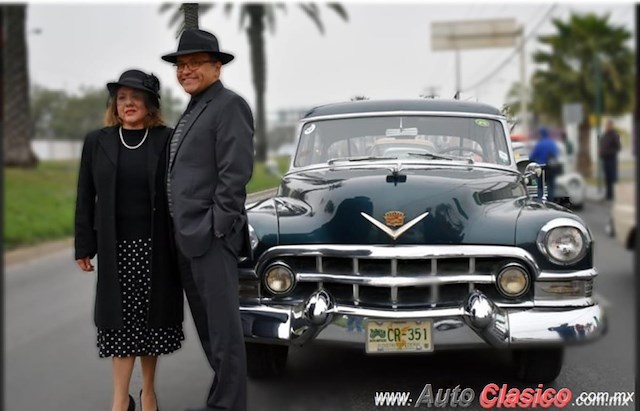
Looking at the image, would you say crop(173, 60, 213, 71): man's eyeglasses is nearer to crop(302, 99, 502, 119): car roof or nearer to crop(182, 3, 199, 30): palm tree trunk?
crop(182, 3, 199, 30): palm tree trunk

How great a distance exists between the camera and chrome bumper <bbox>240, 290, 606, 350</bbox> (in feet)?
11.2

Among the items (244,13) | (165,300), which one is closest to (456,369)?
(165,300)

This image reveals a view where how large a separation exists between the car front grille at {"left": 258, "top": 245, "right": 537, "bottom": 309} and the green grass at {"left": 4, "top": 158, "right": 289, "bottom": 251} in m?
8.96

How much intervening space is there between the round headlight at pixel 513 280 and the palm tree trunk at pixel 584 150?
18170mm

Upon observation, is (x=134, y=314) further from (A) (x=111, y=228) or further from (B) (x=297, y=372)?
(B) (x=297, y=372)

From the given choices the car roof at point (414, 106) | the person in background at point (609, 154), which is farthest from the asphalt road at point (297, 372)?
the person in background at point (609, 154)

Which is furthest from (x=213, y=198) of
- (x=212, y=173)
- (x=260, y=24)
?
(x=260, y=24)

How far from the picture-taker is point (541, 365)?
3.70 metres

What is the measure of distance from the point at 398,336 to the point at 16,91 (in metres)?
15.1

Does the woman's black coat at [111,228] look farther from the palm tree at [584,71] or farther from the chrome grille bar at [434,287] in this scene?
the palm tree at [584,71]

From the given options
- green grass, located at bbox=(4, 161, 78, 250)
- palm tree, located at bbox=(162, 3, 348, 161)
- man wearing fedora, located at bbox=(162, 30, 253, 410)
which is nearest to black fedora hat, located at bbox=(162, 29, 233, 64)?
man wearing fedora, located at bbox=(162, 30, 253, 410)

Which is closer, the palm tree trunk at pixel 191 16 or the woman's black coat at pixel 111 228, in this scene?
the woman's black coat at pixel 111 228

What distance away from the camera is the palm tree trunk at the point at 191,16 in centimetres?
350

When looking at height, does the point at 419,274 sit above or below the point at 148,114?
below
